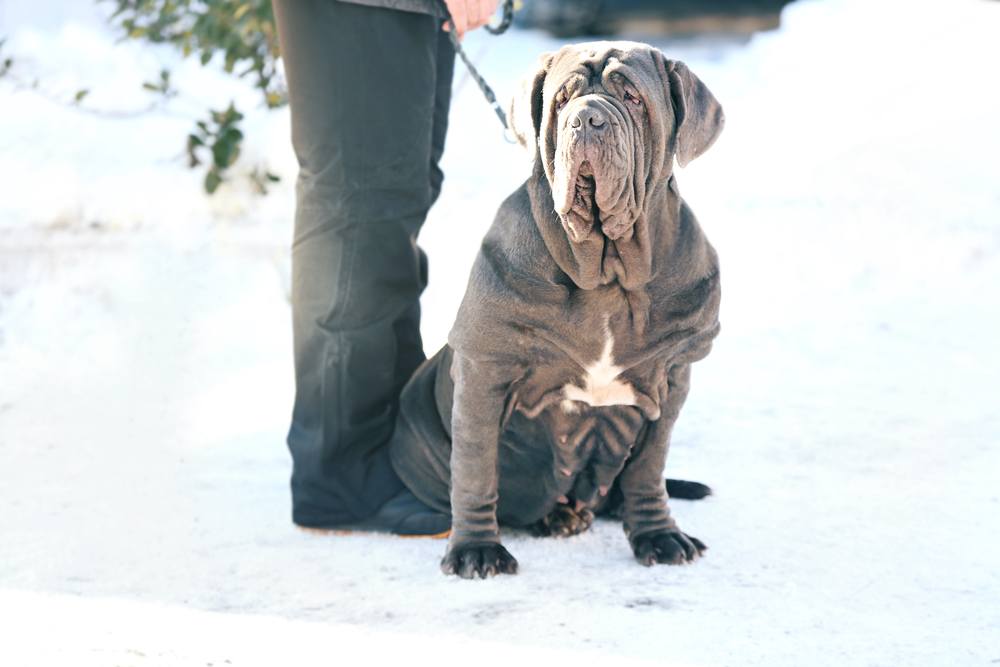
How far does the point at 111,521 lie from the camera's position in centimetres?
293

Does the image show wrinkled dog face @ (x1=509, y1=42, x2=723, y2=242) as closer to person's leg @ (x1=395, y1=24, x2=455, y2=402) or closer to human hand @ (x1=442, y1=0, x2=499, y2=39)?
human hand @ (x1=442, y1=0, x2=499, y2=39)

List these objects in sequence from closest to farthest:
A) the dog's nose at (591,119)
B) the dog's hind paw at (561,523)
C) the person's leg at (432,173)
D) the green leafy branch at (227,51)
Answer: the dog's nose at (591,119)
the dog's hind paw at (561,523)
the person's leg at (432,173)
the green leafy branch at (227,51)

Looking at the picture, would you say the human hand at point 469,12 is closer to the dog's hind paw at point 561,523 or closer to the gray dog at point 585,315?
the gray dog at point 585,315

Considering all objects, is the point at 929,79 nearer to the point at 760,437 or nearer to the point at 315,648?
the point at 760,437

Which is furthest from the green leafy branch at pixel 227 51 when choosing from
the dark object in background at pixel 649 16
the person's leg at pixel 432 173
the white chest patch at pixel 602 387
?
the dark object in background at pixel 649 16

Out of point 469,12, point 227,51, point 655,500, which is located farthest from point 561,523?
point 227,51

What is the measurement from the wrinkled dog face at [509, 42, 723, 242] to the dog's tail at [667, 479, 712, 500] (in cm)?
92

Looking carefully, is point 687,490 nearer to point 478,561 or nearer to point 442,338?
point 478,561

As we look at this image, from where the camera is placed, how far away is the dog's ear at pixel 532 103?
2.37m

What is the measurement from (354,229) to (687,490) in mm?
998

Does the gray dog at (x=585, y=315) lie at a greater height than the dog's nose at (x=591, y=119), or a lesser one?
lesser

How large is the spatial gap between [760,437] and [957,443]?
518mm

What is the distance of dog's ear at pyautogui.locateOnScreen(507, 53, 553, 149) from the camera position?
2371mm

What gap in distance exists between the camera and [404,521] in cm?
289
